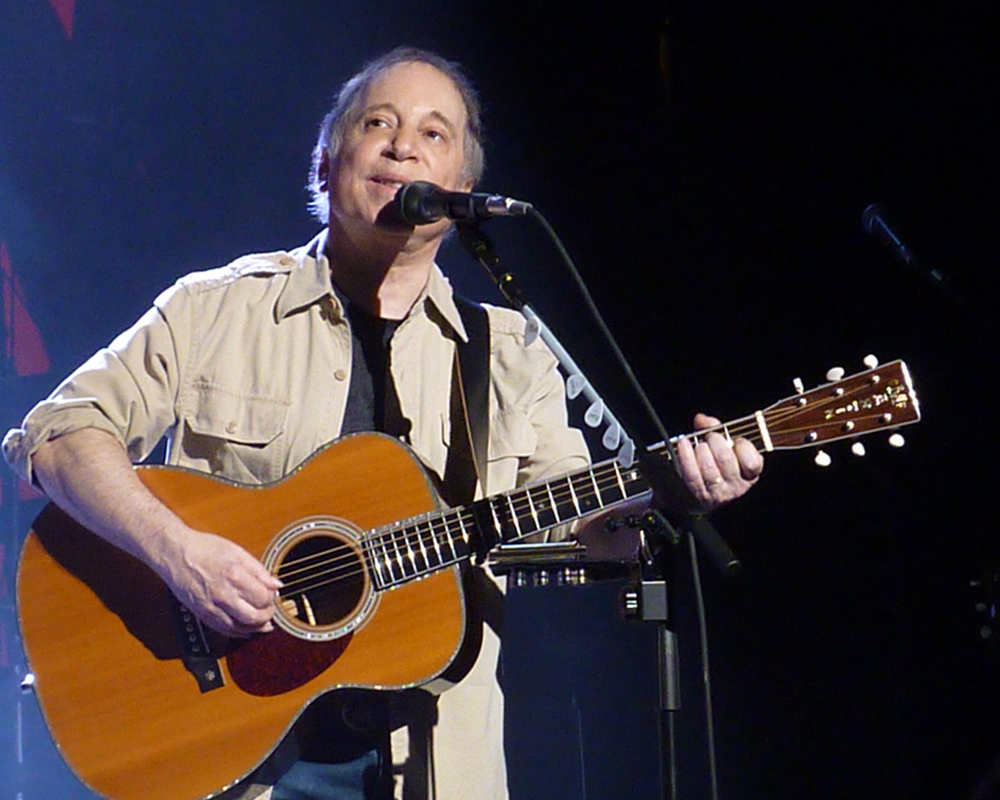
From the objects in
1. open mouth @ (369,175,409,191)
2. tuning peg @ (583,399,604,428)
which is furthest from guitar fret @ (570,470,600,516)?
open mouth @ (369,175,409,191)

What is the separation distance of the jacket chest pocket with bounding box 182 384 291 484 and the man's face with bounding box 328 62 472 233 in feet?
1.74

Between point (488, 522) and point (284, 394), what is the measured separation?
58 centimetres

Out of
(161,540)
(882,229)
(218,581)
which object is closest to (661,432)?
(218,581)

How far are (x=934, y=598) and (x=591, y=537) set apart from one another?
76.5 inches

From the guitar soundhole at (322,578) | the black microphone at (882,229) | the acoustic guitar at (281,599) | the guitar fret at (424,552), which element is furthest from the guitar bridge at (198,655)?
the black microphone at (882,229)

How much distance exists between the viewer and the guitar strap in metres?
2.63

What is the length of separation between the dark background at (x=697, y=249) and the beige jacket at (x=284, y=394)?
157 cm

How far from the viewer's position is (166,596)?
237 centimetres

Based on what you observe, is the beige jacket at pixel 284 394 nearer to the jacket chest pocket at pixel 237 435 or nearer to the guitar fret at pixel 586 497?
the jacket chest pocket at pixel 237 435

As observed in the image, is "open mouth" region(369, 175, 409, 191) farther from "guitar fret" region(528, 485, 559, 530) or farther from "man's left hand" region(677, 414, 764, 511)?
"man's left hand" region(677, 414, 764, 511)

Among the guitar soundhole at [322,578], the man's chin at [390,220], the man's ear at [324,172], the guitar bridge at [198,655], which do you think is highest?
the man's ear at [324,172]

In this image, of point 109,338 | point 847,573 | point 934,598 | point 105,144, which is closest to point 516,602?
point 847,573

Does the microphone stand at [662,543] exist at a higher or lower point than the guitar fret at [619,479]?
lower

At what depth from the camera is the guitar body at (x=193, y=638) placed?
2.28m
